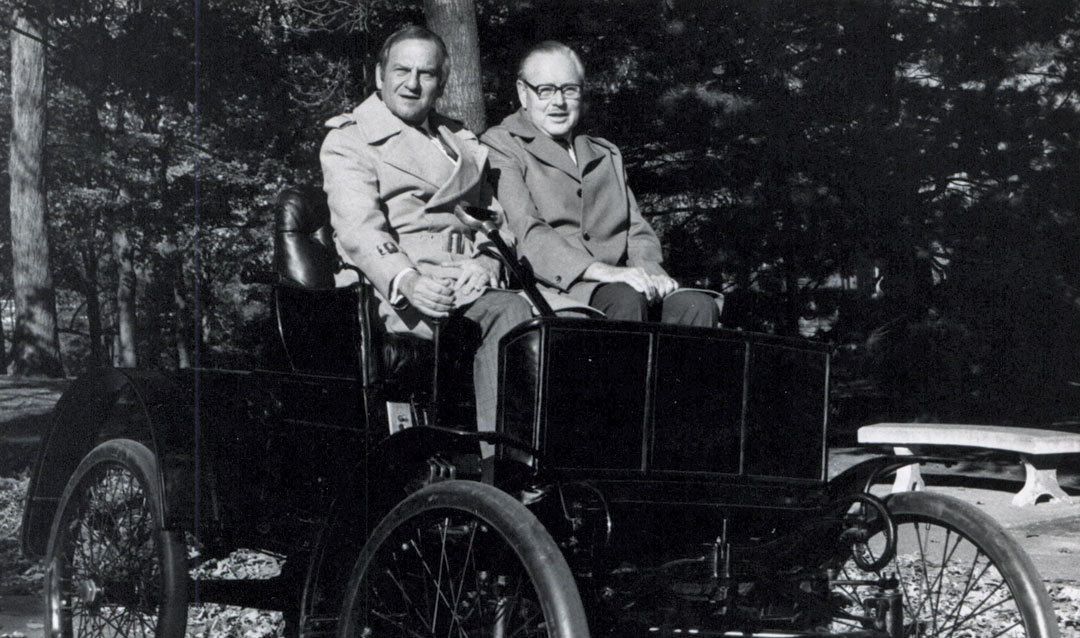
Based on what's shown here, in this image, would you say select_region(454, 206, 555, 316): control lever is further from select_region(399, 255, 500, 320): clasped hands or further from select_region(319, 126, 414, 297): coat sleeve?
select_region(319, 126, 414, 297): coat sleeve

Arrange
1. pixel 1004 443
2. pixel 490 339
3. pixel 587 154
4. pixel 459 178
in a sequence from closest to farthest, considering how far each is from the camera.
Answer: pixel 490 339
pixel 459 178
pixel 587 154
pixel 1004 443

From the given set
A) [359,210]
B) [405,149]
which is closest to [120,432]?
[359,210]

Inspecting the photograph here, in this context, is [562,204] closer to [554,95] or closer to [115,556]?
[554,95]

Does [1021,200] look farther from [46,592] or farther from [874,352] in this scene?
[46,592]

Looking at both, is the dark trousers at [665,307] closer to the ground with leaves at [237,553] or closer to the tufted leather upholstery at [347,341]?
the tufted leather upholstery at [347,341]

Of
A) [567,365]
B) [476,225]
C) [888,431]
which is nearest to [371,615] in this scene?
[567,365]

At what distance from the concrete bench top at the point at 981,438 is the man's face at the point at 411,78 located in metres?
4.49

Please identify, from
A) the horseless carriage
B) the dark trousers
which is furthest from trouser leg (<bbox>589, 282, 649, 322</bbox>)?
the horseless carriage

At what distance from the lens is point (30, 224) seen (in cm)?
1257

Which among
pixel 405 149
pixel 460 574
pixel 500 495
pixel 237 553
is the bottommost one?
pixel 237 553

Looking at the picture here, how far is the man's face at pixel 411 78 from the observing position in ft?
13.0

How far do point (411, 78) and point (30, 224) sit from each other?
9757 mm

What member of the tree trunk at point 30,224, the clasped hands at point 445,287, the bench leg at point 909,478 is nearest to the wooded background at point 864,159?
the bench leg at point 909,478

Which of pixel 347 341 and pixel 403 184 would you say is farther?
pixel 403 184
